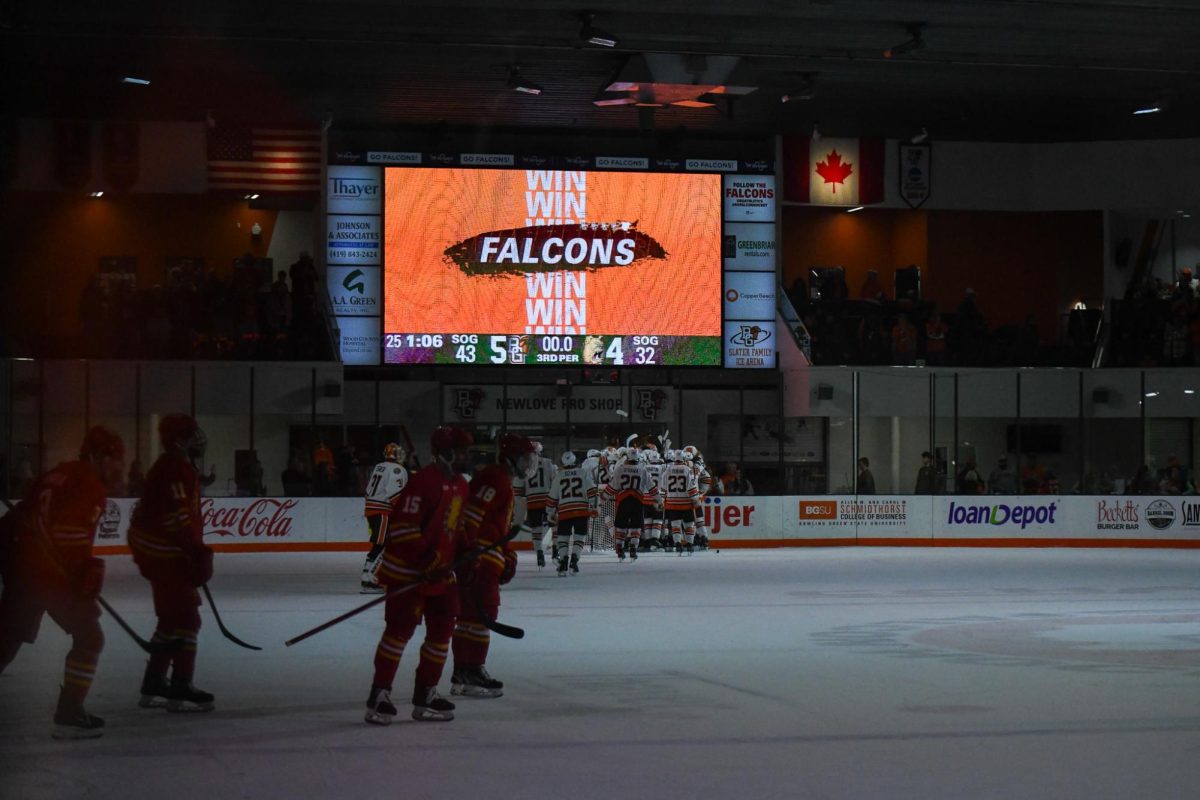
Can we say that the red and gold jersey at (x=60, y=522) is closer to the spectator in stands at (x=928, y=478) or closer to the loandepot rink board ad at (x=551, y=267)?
the spectator in stands at (x=928, y=478)

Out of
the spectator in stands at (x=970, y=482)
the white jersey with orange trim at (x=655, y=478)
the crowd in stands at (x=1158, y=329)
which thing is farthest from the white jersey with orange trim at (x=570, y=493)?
the crowd in stands at (x=1158, y=329)

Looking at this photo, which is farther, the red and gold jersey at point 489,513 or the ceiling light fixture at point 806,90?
the ceiling light fixture at point 806,90

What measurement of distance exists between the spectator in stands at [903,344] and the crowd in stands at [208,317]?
1123 cm

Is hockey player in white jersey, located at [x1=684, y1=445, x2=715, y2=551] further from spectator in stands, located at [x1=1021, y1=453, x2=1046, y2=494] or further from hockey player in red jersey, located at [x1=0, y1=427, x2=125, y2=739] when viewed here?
hockey player in red jersey, located at [x1=0, y1=427, x2=125, y2=739]

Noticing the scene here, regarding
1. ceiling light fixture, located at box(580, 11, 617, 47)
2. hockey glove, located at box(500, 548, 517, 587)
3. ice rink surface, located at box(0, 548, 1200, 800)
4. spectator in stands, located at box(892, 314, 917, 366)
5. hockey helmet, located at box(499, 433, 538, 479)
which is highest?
ceiling light fixture, located at box(580, 11, 617, 47)

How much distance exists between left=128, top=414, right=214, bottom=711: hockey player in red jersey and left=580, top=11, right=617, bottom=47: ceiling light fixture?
1437cm

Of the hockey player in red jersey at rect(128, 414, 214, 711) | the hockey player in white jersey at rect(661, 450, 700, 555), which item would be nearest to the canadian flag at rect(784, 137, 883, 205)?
the hockey player in white jersey at rect(661, 450, 700, 555)

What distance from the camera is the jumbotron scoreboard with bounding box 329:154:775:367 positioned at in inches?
1181

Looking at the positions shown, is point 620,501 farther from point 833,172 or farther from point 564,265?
point 833,172

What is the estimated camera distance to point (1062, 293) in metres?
33.9

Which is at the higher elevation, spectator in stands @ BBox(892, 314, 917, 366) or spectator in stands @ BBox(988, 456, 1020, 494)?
spectator in stands @ BBox(892, 314, 917, 366)

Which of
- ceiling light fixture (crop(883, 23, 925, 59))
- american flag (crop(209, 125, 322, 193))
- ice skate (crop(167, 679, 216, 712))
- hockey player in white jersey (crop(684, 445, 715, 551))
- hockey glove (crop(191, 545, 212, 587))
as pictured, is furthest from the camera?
american flag (crop(209, 125, 322, 193))

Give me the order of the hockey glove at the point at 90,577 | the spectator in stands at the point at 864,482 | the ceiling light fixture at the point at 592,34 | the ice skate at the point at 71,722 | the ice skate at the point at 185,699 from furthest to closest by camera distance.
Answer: the spectator in stands at the point at 864,482 → the ceiling light fixture at the point at 592,34 → the ice skate at the point at 185,699 → the ice skate at the point at 71,722 → the hockey glove at the point at 90,577

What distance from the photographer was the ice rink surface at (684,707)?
6.62 metres
